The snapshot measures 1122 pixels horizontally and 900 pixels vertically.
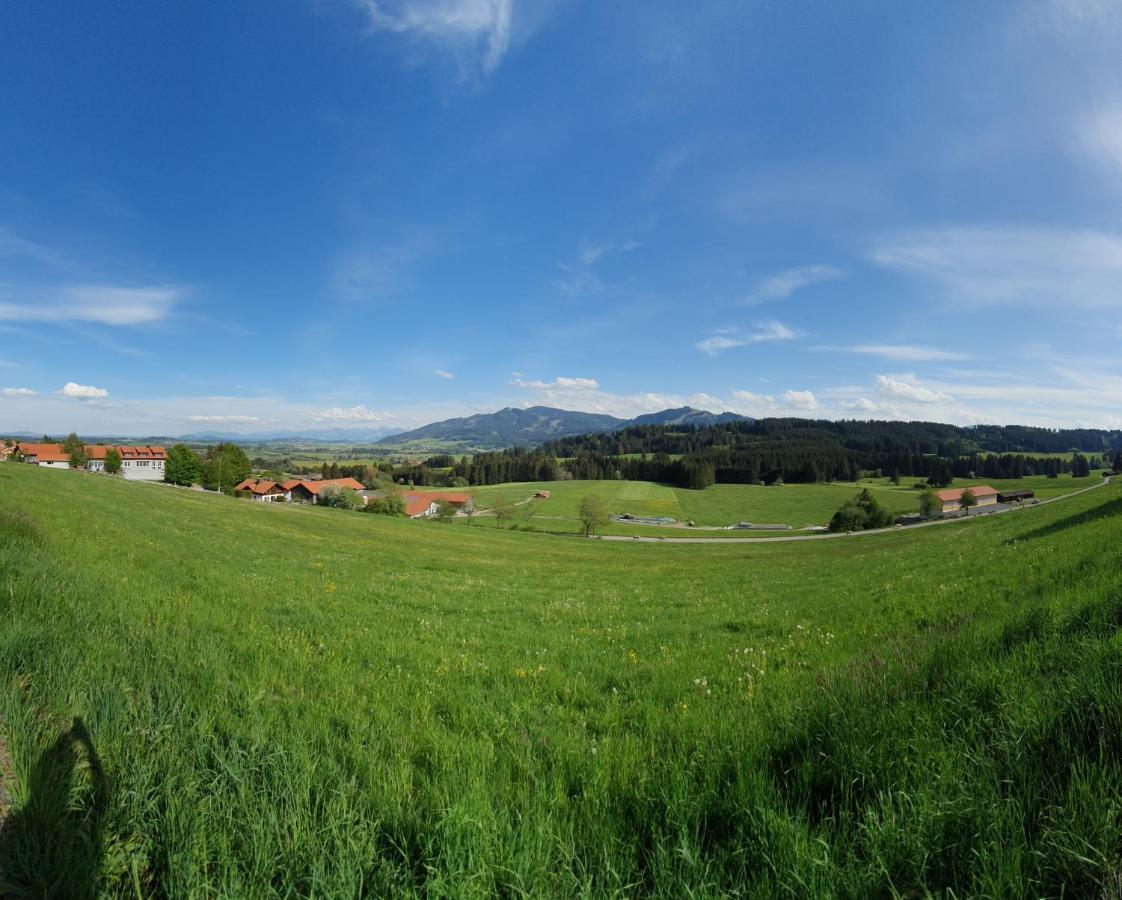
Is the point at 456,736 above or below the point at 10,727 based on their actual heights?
below

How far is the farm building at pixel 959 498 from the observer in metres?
125

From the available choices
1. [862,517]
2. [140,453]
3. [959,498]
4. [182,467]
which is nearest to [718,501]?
[862,517]

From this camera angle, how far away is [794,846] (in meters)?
2.31

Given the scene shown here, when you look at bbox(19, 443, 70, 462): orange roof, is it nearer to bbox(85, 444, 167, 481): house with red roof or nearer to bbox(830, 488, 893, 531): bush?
bbox(85, 444, 167, 481): house with red roof

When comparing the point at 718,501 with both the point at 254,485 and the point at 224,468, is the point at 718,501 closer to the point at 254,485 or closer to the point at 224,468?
the point at 224,468

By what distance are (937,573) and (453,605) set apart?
13.4 metres

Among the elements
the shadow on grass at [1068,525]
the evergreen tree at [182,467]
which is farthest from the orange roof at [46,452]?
the shadow on grass at [1068,525]

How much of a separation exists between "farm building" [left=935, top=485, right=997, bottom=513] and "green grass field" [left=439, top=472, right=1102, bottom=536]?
662 centimetres

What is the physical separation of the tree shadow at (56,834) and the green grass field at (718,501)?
309 ft

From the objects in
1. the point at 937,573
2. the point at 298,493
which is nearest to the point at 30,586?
the point at 937,573

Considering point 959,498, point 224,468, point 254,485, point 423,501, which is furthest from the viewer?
point 254,485

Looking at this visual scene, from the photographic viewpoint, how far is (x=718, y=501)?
474 ft

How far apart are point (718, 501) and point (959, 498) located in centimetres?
6282

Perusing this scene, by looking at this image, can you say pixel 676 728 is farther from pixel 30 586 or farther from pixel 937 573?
pixel 937 573
